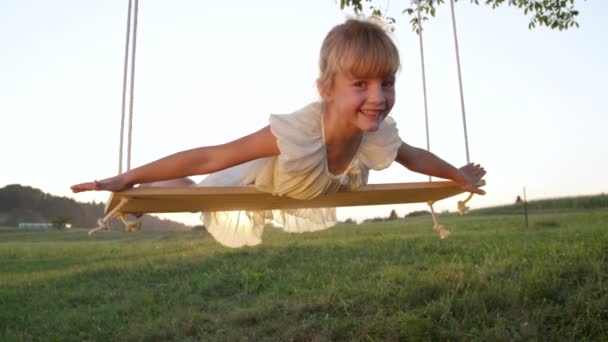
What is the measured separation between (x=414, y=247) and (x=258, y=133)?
590 cm

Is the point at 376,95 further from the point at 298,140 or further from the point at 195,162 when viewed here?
the point at 195,162

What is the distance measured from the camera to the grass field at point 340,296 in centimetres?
476

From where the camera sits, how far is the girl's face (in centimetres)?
288

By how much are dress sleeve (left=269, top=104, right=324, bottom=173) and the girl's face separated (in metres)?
0.19

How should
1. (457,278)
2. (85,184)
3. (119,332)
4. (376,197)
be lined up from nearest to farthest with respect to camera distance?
(85,184) → (376,197) → (457,278) → (119,332)

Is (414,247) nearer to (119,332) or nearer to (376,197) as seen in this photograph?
(119,332)

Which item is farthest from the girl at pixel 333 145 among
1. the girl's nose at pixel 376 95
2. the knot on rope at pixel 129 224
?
the knot on rope at pixel 129 224

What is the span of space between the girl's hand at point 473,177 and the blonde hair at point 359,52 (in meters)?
0.86

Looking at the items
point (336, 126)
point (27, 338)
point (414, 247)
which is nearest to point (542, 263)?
point (414, 247)

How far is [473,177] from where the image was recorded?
353cm

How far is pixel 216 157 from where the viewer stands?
2893 mm

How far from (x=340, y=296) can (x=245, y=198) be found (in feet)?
9.32

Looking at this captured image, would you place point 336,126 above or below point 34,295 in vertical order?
above

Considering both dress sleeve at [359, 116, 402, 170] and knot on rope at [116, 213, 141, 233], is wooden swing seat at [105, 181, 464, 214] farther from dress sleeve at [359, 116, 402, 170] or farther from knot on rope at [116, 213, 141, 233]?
dress sleeve at [359, 116, 402, 170]
